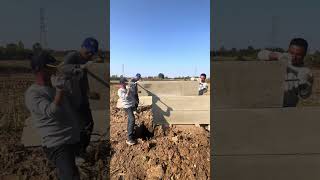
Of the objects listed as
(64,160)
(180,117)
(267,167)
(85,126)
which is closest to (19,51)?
(85,126)

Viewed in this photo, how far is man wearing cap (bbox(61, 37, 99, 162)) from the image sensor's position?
3695mm

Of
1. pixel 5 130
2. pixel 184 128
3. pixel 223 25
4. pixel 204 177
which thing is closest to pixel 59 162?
pixel 5 130

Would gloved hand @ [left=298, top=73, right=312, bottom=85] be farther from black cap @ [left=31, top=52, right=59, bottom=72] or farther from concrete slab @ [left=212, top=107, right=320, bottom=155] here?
black cap @ [left=31, top=52, right=59, bottom=72]

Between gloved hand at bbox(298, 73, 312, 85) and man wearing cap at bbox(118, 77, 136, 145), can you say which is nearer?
gloved hand at bbox(298, 73, 312, 85)

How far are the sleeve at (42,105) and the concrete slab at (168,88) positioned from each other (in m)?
6.76

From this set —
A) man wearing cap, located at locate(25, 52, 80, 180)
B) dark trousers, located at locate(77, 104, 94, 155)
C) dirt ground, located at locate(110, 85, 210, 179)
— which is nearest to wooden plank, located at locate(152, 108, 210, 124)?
dirt ground, located at locate(110, 85, 210, 179)

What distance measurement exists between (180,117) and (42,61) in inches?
212

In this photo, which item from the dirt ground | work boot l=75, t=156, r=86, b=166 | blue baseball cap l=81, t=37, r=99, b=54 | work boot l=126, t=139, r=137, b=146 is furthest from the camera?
work boot l=126, t=139, r=137, b=146

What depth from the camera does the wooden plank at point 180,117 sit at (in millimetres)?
8617

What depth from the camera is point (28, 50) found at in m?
3.65

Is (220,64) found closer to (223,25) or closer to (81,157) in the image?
(223,25)

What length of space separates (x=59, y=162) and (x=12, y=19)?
136 centimetres

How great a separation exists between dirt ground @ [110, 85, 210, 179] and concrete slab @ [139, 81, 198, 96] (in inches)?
92.8

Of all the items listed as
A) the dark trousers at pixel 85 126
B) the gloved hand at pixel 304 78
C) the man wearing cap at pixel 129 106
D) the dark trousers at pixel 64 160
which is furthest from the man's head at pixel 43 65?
the man wearing cap at pixel 129 106
